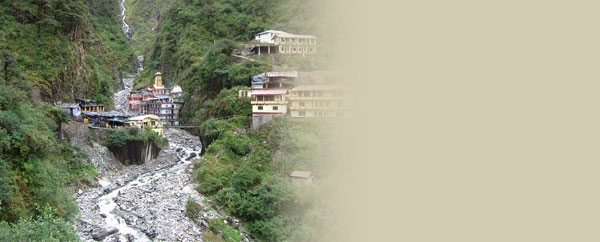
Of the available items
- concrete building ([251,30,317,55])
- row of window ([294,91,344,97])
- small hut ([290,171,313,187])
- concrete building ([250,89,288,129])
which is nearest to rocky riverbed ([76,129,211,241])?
small hut ([290,171,313,187])

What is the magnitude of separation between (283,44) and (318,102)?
19.5 m

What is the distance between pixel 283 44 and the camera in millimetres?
55156

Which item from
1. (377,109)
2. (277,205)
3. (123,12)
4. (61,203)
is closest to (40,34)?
(61,203)

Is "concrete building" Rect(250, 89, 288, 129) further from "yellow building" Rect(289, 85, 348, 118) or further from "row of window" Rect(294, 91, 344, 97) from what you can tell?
"row of window" Rect(294, 91, 344, 97)

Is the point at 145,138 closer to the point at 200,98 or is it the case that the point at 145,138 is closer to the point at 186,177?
the point at 186,177

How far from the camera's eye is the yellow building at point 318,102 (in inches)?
1478

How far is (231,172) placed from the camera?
109 feet

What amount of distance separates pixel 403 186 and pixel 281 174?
43.1 ft

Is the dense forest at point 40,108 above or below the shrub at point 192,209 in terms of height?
above

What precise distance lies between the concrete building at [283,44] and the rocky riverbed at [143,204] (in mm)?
21371

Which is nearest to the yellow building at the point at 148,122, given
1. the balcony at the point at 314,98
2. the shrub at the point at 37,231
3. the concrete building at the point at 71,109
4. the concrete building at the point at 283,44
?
the concrete building at the point at 71,109

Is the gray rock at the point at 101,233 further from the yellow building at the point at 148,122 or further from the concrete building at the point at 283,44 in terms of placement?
the concrete building at the point at 283,44

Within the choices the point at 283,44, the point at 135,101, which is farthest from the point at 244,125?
the point at 135,101

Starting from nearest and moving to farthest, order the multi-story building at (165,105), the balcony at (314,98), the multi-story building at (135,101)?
the balcony at (314,98) < the multi-story building at (165,105) < the multi-story building at (135,101)
